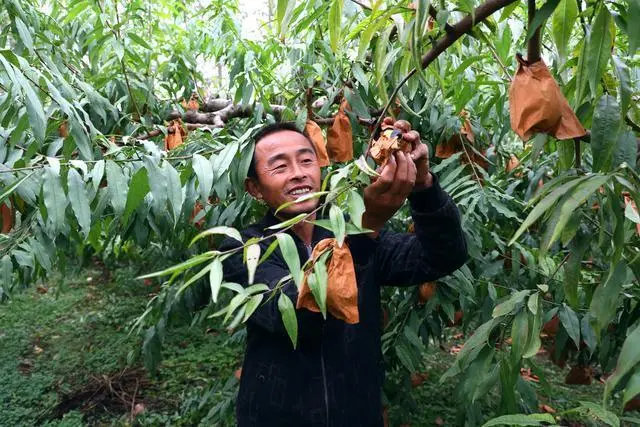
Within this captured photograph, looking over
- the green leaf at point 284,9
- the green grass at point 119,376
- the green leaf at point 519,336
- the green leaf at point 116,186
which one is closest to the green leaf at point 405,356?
the green grass at point 119,376

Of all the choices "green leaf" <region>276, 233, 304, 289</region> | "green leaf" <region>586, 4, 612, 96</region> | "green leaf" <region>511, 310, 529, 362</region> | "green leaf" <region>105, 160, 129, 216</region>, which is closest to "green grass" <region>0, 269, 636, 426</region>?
"green leaf" <region>105, 160, 129, 216</region>

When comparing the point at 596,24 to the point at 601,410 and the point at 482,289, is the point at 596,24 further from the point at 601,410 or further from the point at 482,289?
the point at 482,289

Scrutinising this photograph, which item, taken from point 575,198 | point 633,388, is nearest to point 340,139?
point 575,198

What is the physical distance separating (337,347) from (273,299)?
18cm

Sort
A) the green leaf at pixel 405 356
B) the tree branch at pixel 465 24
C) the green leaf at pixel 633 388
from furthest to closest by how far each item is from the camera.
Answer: the green leaf at pixel 405 356, the tree branch at pixel 465 24, the green leaf at pixel 633 388

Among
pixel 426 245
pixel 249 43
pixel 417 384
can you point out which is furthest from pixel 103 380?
pixel 426 245

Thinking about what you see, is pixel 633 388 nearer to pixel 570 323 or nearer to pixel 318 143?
pixel 570 323

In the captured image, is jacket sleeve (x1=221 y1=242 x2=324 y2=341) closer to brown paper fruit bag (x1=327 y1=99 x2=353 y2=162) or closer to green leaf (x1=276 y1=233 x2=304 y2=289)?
green leaf (x1=276 y1=233 x2=304 y2=289)

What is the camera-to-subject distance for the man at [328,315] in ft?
2.51

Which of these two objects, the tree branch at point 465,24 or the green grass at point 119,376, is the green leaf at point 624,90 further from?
the green grass at point 119,376

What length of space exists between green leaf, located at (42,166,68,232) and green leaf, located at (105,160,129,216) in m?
0.06

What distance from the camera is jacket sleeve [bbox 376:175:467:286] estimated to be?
74cm

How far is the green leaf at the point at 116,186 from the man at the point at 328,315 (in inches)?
6.4

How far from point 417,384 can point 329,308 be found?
5.66 ft
